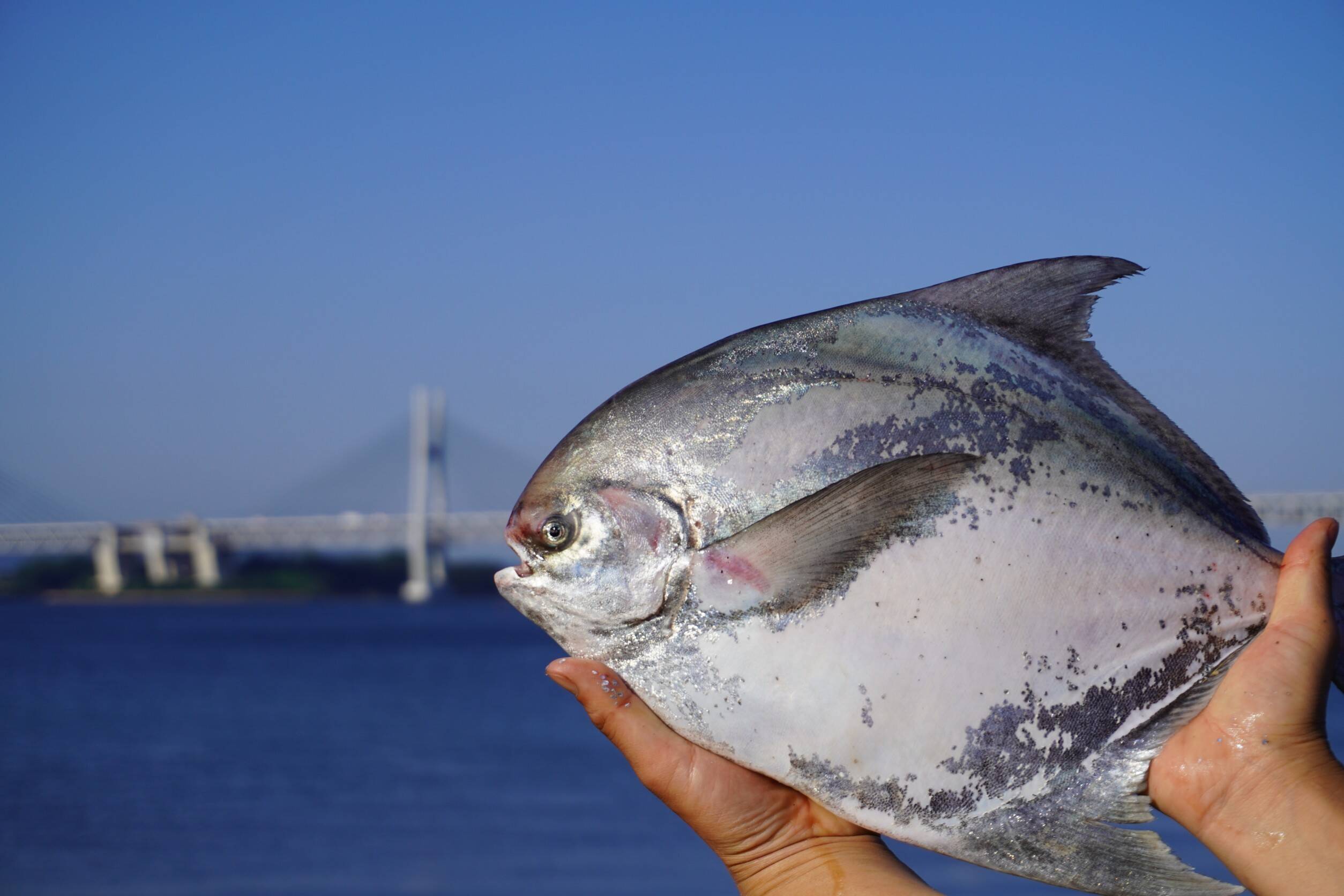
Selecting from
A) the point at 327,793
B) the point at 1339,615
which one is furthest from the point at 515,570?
the point at 327,793

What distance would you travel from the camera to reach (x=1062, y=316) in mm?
2154

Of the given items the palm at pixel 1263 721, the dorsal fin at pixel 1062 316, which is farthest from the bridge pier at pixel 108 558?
the palm at pixel 1263 721

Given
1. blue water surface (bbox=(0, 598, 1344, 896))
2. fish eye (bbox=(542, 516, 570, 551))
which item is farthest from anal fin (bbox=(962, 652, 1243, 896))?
blue water surface (bbox=(0, 598, 1344, 896))

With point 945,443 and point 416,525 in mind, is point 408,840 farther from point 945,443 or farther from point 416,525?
point 416,525

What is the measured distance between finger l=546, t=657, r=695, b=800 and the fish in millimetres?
49

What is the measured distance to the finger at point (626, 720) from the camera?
6.84 ft

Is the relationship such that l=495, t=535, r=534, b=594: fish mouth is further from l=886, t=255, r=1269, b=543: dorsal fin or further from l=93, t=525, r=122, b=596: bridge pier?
l=93, t=525, r=122, b=596: bridge pier

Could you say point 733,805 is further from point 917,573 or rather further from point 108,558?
point 108,558

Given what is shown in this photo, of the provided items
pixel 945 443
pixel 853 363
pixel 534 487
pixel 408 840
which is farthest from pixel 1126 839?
pixel 408 840

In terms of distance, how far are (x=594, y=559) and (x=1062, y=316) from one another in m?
1.00

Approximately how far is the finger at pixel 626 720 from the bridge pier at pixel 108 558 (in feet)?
243

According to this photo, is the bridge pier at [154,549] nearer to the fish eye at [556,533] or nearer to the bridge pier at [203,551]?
the bridge pier at [203,551]

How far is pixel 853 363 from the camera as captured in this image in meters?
2.08

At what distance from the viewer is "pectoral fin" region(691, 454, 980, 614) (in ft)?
6.40
